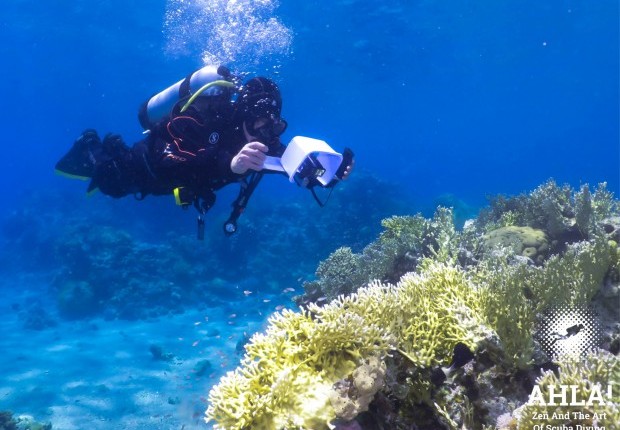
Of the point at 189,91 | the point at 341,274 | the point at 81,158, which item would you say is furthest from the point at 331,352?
the point at 81,158

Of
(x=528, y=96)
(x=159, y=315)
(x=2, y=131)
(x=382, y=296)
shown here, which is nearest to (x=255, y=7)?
(x=159, y=315)

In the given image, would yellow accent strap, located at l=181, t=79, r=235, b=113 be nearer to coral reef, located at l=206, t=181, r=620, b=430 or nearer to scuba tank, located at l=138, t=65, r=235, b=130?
scuba tank, located at l=138, t=65, r=235, b=130

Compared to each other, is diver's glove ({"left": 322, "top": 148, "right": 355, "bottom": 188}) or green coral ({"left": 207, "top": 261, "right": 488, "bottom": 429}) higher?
diver's glove ({"left": 322, "top": 148, "right": 355, "bottom": 188})

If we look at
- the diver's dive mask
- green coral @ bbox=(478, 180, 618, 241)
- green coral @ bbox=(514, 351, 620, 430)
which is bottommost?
green coral @ bbox=(514, 351, 620, 430)

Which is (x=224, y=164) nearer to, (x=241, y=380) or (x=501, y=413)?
(x=241, y=380)

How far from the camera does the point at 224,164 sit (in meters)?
5.22

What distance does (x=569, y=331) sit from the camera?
140 inches

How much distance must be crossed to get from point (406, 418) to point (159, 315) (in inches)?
622

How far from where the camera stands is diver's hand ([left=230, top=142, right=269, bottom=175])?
4605 millimetres

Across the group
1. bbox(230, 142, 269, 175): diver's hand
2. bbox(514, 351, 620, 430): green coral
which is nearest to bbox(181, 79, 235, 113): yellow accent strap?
bbox(230, 142, 269, 175): diver's hand

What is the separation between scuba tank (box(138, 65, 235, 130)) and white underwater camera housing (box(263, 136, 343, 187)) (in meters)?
1.86

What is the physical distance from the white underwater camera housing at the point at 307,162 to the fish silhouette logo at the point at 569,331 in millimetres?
2545

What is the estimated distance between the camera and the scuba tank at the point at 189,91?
231 inches

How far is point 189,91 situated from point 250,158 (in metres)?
2.64
